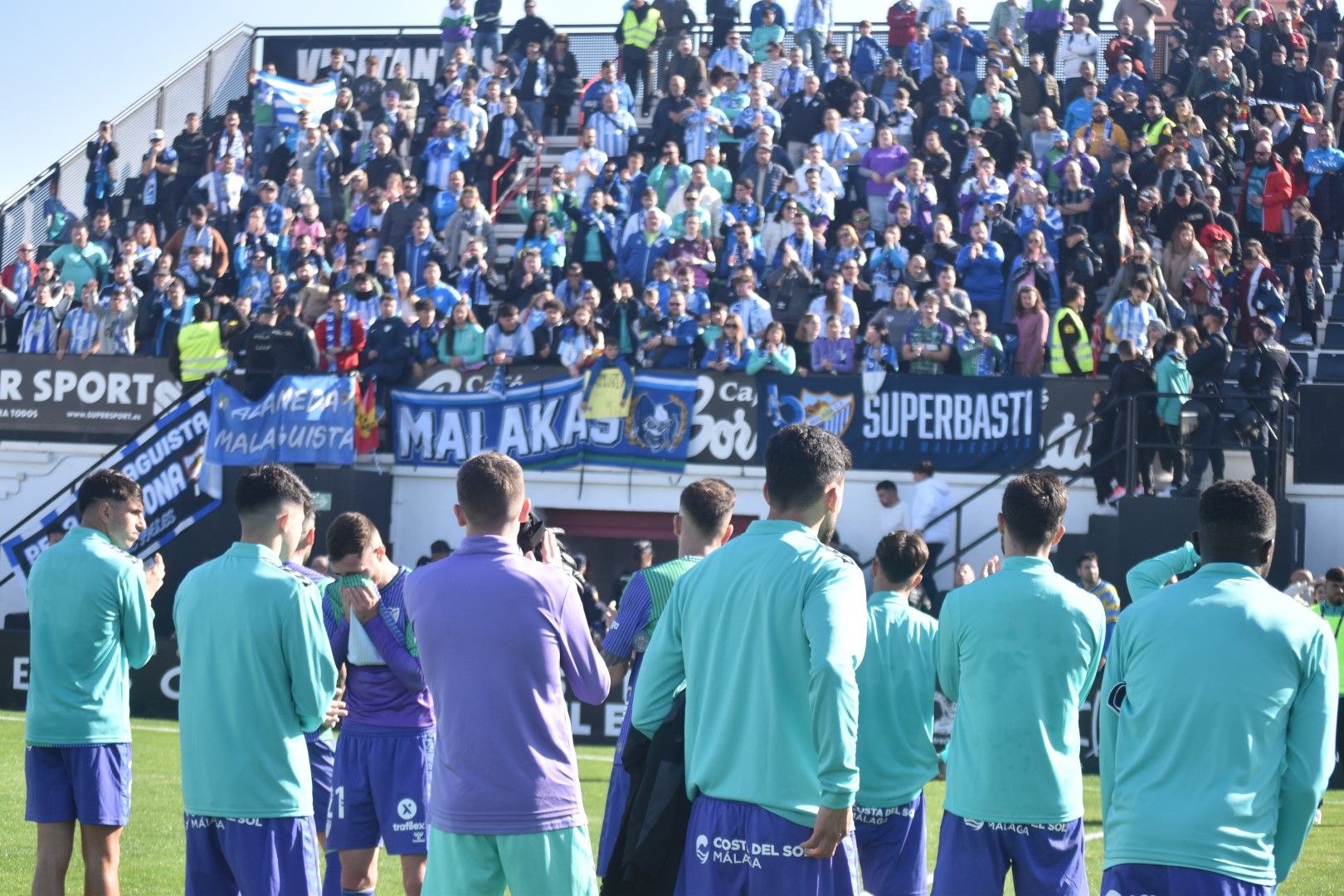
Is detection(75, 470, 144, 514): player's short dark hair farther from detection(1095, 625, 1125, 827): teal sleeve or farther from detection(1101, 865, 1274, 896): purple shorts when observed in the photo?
detection(1101, 865, 1274, 896): purple shorts

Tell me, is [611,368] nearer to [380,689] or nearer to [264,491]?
[380,689]

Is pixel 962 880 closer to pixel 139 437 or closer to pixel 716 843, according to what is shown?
pixel 716 843

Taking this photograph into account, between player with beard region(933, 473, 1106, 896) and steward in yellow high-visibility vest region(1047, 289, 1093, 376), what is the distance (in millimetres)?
11902

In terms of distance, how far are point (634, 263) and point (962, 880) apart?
14.8 meters

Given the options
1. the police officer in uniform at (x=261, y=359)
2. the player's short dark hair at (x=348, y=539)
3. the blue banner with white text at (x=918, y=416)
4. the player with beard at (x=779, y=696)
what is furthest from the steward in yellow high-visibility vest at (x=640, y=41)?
the player with beard at (x=779, y=696)

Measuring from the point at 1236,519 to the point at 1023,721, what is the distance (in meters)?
1.32

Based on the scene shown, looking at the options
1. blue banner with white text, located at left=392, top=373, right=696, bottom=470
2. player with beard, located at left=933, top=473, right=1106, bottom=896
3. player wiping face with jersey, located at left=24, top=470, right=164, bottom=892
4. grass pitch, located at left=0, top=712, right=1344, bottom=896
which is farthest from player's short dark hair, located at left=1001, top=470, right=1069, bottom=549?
blue banner with white text, located at left=392, top=373, right=696, bottom=470

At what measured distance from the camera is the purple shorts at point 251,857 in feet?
19.1

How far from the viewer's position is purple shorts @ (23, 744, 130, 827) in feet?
22.9

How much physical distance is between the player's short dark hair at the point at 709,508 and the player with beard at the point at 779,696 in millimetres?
1461

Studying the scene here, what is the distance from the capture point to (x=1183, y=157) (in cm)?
1948

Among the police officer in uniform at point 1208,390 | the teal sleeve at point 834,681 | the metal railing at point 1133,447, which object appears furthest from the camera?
the police officer in uniform at point 1208,390

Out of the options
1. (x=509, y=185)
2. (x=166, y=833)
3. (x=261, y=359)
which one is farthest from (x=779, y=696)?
(x=509, y=185)

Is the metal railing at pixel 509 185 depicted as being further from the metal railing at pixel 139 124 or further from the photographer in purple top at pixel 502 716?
the photographer in purple top at pixel 502 716
